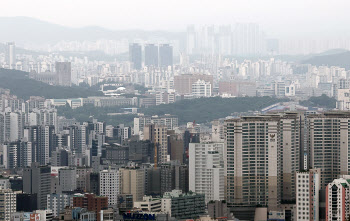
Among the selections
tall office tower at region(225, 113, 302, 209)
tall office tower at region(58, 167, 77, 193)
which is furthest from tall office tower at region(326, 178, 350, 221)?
tall office tower at region(58, 167, 77, 193)

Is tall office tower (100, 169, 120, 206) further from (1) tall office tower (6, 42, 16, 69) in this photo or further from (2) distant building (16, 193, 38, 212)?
(1) tall office tower (6, 42, 16, 69)

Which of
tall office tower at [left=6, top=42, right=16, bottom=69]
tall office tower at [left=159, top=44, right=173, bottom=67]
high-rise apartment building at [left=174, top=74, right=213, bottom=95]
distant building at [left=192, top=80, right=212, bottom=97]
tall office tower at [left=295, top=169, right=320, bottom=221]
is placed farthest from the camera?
tall office tower at [left=159, top=44, right=173, bottom=67]

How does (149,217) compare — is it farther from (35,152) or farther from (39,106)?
(39,106)

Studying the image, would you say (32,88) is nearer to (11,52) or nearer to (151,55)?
(11,52)

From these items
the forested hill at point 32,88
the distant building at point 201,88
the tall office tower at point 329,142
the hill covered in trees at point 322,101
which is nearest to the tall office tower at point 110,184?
the tall office tower at point 329,142

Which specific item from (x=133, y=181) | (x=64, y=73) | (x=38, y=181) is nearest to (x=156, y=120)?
(x=38, y=181)

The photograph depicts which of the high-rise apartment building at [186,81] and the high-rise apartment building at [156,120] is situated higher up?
the high-rise apartment building at [186,81]

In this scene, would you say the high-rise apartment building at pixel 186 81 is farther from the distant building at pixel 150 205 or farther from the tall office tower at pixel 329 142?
the distant building at pixel 150 205
